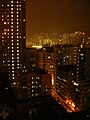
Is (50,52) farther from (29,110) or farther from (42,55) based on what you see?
(29,110)

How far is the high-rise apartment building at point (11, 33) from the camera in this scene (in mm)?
16297

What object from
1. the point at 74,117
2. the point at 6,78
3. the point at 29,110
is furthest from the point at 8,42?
the point at 74,117

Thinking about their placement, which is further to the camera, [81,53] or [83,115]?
[81,53]

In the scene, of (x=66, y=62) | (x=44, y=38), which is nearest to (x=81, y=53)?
(x=66, y=62)

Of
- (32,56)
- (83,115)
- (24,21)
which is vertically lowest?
(83,115)

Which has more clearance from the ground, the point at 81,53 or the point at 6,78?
the point at 81,53

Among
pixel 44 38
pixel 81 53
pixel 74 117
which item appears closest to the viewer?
pixel 74 117

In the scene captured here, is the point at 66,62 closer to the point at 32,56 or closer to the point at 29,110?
the point at 32,56

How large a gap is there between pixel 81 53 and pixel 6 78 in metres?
5.07

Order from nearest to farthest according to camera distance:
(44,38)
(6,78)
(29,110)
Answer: (29,110) < (6,78) < (44,38)

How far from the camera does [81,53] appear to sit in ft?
57.7

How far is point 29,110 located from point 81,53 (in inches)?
382

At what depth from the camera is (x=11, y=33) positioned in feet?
54.0

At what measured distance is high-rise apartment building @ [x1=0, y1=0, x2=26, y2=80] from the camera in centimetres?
1630
